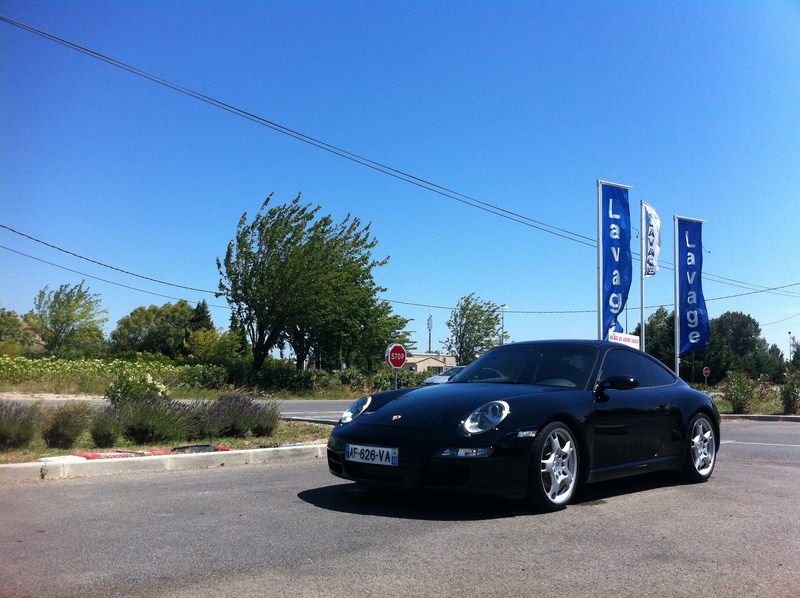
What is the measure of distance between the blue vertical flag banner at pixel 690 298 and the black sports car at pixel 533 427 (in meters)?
18.3

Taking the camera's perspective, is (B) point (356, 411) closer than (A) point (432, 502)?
No

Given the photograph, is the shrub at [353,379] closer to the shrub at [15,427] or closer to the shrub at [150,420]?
the shrub at [150,420]

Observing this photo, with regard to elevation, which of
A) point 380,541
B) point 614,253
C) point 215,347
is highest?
point 614,253

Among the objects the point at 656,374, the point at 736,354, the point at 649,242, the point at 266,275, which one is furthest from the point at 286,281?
the point at 736,354

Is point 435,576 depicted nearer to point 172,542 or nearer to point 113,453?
point 172,542

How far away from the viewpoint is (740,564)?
4.00 metres

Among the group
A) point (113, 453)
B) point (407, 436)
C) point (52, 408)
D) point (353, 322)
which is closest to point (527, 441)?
point (407, 436)

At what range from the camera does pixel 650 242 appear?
23.8 metres

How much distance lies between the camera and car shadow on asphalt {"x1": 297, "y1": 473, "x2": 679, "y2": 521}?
5.13m

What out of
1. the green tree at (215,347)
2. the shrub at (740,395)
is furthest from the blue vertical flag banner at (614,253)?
the green tree at (215,347)

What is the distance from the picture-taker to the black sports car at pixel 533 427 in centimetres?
494

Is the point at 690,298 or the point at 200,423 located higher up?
the point at 690,298

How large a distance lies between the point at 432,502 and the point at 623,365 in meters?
2.23

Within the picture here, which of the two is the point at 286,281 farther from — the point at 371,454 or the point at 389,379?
the point at 371,454
